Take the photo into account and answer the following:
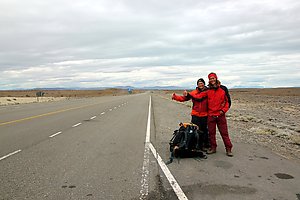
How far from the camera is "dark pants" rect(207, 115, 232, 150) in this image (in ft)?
25.3

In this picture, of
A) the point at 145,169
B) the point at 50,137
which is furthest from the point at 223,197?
the point at 50,137

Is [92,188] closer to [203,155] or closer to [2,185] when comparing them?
[2,185]

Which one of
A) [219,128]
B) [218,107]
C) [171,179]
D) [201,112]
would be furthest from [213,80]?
[171,179]

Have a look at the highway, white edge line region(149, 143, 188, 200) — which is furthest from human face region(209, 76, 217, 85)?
the highway

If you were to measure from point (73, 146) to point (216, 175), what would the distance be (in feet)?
15.7

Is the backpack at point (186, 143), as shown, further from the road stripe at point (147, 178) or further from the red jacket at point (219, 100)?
the red jacket at point (219, 100)

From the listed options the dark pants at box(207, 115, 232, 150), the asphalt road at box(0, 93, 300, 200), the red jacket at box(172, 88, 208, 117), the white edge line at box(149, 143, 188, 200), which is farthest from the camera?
the red jacket at box(172, 88, 208, 117)

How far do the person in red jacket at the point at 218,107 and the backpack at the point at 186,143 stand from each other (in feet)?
1.77

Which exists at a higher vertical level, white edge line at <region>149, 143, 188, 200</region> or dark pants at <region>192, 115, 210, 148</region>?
dark pants at <region>192, 115, 210, 148</region>

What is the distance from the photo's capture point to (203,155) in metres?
7.57

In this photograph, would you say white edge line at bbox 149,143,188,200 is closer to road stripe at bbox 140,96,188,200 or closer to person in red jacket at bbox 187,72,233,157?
road stripe at bbox 140,96,188,200

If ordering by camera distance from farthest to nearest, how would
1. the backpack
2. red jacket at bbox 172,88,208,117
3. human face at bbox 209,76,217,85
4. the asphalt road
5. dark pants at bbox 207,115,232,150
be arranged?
red jacket at bbox 172,88,208,117 < dark pants at bbox 207,115,232,150 < human face at bbox 209,76,217,85 < the backpack < the asphalt road

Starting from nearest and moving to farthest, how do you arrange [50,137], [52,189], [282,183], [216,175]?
1. [52,189]
2. [282,183]
3. [216,175]
4. [50,137]

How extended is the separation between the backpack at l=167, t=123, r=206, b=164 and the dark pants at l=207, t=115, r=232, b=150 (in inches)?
18.8
